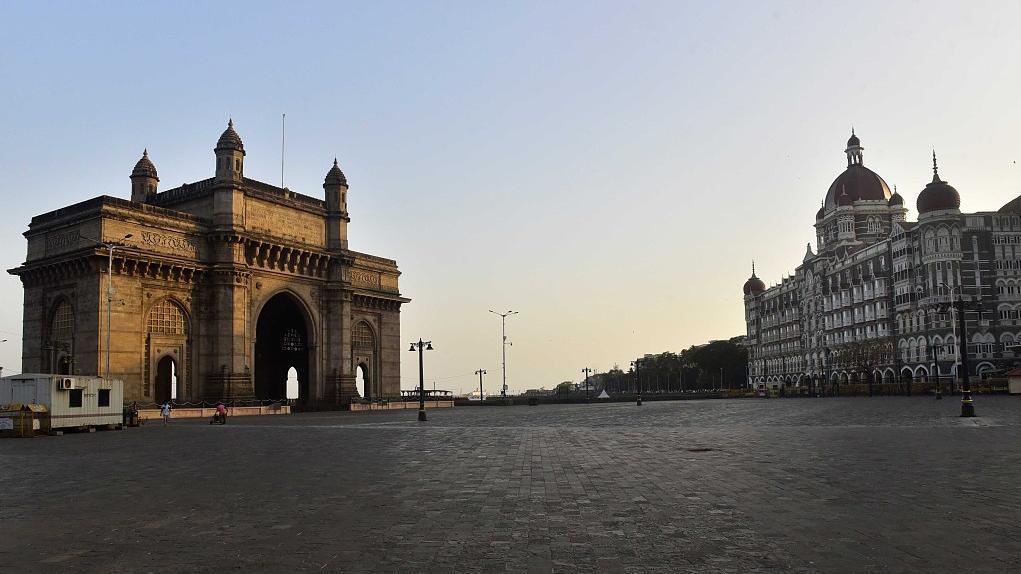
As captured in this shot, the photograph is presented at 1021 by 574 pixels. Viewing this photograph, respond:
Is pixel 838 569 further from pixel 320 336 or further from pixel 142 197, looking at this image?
pixel 142 197

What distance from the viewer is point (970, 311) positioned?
304 ft

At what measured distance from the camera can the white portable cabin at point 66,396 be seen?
31.1 m

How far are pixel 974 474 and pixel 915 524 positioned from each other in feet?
18.1

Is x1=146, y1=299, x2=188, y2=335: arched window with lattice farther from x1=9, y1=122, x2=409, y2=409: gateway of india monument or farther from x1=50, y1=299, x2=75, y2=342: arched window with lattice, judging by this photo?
x1=50, y1=299, x2=75, y2=342: arched window with lattice

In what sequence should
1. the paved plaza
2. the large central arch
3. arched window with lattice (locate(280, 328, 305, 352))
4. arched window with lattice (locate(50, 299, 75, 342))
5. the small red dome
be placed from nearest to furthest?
1. the paved plaza
2. arched window with lattice (locate(50, 299, 75, 342))
3. the large central arch
4. arched window with lattice (locate(280, 328, 305, 352))
5. the small red dome

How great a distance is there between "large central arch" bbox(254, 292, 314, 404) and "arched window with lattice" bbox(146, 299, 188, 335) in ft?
41.2

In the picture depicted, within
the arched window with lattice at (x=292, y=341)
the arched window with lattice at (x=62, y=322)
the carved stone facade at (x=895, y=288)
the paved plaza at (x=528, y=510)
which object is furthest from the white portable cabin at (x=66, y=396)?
the carved stone facade at (x=895, y=288)

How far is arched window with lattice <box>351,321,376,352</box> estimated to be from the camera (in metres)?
71.5

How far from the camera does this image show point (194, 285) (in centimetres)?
5303

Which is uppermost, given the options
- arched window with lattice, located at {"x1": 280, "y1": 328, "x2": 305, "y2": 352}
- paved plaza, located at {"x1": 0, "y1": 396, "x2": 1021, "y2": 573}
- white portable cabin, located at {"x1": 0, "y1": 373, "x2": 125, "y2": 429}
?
arched window with lattice, located at {"x1": 280, "y1": 328, "x2": 305, "y2": 352}

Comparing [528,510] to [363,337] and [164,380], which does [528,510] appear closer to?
[164,380]

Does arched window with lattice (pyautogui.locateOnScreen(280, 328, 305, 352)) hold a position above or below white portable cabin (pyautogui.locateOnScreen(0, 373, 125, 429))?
above

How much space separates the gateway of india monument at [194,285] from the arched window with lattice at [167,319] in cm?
10

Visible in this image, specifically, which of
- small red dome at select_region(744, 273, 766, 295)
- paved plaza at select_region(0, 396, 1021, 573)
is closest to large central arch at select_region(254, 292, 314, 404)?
paved plaza at select_region(0, 396, 1021, 573)
